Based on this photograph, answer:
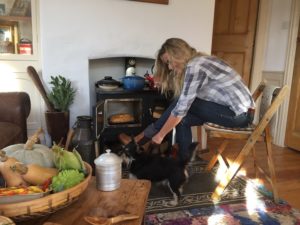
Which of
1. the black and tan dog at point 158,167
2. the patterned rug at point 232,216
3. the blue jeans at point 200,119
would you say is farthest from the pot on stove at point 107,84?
the patterned rug at point 232,216

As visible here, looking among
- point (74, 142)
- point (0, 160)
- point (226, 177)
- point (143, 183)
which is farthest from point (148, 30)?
point (0, 160)

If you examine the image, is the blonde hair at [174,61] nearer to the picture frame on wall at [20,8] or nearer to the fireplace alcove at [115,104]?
the fireplace alcove at [115,104]

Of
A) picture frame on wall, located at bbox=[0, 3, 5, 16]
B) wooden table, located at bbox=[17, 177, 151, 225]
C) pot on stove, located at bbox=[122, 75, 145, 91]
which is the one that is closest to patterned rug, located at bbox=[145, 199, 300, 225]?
wooden table, located at bbox=[17, 177, 151, 225]

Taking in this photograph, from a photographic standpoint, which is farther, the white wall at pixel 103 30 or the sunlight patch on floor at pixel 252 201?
the white wall at pixel 103 30

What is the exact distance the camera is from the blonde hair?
1770 millimetres

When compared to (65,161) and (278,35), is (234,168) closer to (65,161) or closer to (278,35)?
(65,161)

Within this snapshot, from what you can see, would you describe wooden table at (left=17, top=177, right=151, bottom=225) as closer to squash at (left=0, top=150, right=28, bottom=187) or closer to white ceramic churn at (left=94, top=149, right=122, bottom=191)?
white ceramic churn at (left=94, top=149, right=122, bottom=191)

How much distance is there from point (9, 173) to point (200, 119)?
4.27 ft

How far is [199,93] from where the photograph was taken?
5.91 feet

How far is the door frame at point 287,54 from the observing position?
2.65 metres

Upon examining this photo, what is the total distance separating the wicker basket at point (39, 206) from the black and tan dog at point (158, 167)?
2.80 ft

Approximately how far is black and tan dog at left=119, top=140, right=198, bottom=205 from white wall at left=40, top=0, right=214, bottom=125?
32.3 inches

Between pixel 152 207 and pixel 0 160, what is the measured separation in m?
0.97

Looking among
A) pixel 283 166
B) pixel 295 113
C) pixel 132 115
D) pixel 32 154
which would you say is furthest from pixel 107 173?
pixel 295 113
